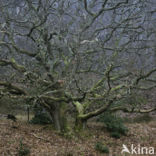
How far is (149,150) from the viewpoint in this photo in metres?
8.86

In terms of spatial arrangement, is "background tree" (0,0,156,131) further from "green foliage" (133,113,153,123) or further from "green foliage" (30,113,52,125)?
"green foliage" (133,113,153,123)

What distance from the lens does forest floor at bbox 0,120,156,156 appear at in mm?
7355

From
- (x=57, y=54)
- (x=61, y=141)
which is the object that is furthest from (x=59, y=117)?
(x=57, y=54)

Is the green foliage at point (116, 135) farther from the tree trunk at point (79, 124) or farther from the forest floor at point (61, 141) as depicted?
the tree trunk at point (79, 124)

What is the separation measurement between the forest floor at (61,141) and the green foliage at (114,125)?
29cm

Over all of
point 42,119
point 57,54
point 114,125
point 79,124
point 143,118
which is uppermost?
point 57,54

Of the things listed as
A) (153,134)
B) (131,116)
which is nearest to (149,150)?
(153,134)

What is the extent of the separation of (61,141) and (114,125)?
334 cm

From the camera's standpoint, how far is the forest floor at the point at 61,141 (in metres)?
7.36

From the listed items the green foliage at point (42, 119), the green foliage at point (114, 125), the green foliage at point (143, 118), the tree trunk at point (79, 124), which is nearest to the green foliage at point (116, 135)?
the green foliage at point (114, 125)

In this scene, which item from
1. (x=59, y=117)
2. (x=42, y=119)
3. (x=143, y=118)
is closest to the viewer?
(x=59, y=117)

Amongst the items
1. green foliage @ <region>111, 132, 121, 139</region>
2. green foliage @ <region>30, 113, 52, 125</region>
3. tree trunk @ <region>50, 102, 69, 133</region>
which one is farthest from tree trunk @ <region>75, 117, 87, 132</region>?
green foliage @ <region>30, 113, 52, 125</region>

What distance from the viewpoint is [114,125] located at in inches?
434

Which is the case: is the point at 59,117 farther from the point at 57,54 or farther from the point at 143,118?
the point at 143,118
